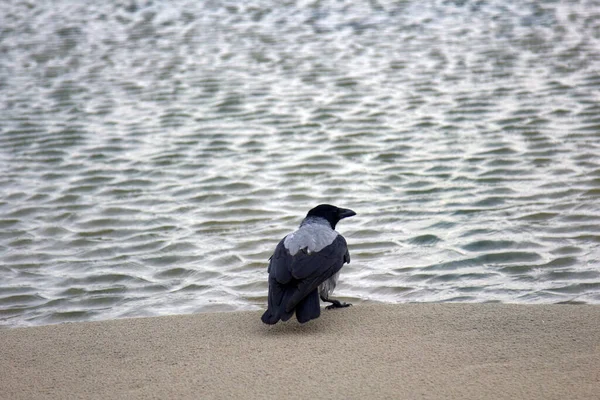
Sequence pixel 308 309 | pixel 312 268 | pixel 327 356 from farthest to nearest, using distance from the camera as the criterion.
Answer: pixel 312 268, pixel 308 309, pixel 327 356

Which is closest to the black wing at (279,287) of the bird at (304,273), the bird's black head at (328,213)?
the bird at (304,273)

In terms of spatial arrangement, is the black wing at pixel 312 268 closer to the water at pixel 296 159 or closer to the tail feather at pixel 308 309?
the tail feather at pixel 308 309

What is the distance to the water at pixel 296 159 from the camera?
5883 mm

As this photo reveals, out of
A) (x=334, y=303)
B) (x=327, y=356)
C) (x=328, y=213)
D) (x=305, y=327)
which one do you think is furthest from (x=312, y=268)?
(x=328, y=213)

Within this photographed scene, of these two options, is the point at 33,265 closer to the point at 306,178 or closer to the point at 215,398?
the point at 306,178

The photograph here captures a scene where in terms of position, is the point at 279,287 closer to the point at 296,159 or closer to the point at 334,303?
the point at 334,303

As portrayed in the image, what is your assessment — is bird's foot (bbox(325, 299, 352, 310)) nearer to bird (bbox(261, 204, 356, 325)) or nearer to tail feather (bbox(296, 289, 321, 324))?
bird (bbox(261, 204, 356, 325))

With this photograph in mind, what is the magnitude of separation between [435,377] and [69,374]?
5.41 ft

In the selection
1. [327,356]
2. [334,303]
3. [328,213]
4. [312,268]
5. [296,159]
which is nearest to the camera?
[327,356]

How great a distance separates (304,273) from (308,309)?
19 cm

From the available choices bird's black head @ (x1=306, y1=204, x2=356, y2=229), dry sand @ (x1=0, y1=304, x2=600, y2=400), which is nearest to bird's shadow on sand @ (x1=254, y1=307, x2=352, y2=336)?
dry sand @ (x1=0, y1=304, x2=600, y2=400)

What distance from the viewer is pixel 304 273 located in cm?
475

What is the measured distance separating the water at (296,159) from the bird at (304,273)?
0.53 metres

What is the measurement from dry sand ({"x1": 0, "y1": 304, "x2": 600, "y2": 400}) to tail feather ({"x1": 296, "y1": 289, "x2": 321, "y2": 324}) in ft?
0.32
